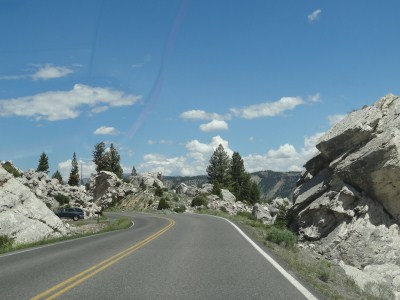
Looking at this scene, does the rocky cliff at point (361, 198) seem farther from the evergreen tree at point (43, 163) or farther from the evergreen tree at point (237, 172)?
the evergreen tree at point (43, 163)

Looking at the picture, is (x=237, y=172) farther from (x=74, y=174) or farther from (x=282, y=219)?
(x=282, y=219)

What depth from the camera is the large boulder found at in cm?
2250

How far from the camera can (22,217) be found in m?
24.1

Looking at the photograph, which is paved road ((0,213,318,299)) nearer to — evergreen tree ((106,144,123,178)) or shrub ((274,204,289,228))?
shrub ((274,204,289,228))

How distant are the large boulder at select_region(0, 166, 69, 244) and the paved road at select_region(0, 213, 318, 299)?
29.1 feet

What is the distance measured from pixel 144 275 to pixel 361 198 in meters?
21.2

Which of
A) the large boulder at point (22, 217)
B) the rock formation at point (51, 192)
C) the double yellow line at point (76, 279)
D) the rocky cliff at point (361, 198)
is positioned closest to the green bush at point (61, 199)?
the rock formation at point (51, 192)

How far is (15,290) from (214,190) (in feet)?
278

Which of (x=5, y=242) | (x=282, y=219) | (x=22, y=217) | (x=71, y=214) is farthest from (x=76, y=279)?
(x=71, y=214)

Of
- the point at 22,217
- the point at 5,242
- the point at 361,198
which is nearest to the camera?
the point at 5,242

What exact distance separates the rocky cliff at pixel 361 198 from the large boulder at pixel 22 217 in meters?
16.3

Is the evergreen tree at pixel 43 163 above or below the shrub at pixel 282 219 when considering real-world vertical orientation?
above

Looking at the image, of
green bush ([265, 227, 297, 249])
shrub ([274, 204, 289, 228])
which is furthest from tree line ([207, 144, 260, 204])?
green bush ([265, 227, 297, 249])

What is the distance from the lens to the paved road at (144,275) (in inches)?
307
